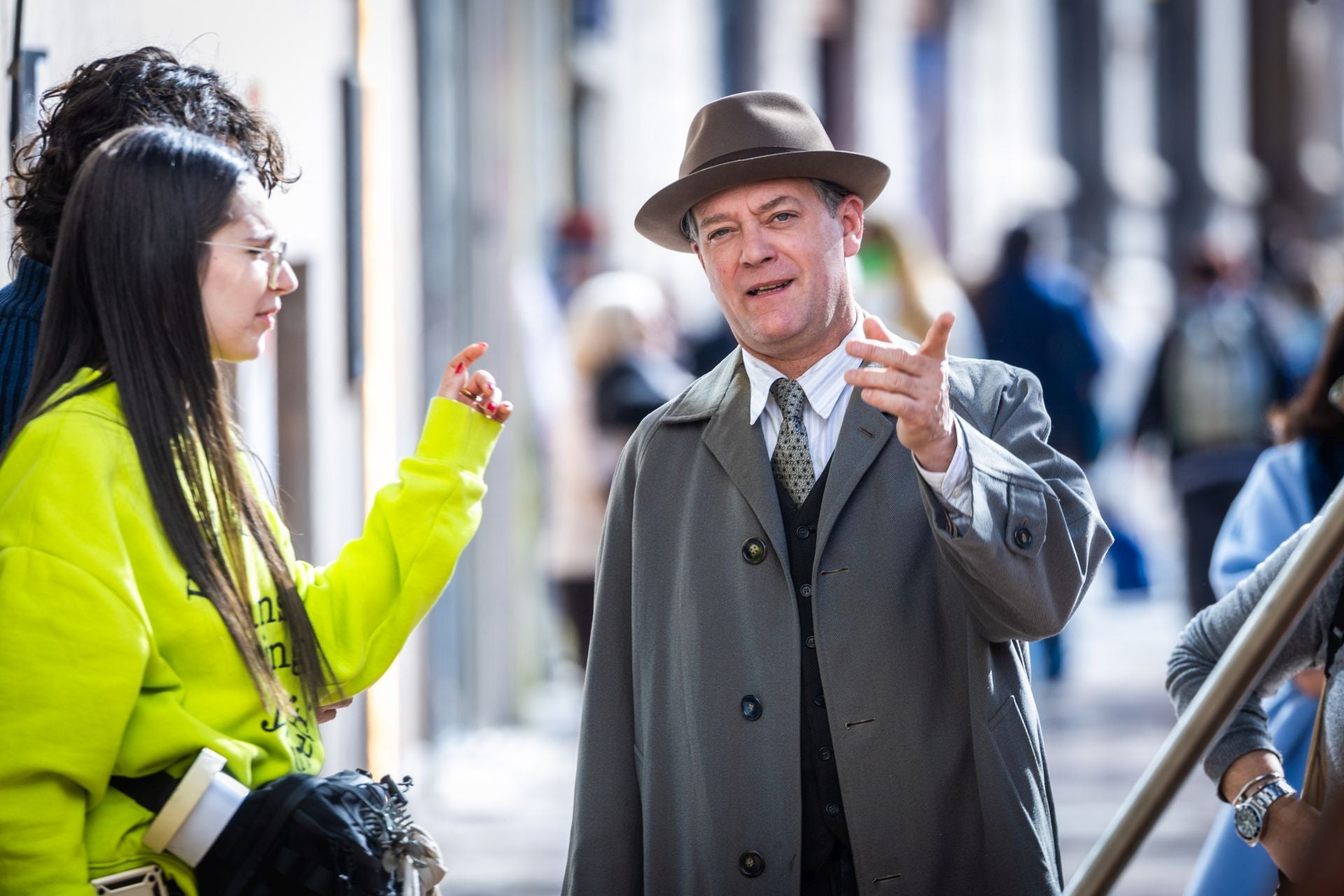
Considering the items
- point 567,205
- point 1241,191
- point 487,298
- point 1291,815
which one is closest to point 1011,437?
point 1291,815

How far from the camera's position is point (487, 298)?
910 cm

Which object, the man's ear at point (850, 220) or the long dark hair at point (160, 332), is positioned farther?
the man's ear at point (850, 220)

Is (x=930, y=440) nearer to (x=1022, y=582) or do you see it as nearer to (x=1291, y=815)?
(x=1022, y=582)

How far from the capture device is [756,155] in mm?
3248

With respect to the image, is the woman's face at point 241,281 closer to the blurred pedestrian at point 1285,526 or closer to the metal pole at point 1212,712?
the metal pole at point 1212,712

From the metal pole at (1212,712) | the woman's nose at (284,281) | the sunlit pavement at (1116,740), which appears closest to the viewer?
the metal pole at (1212,712)

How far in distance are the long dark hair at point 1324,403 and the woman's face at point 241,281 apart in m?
2.38

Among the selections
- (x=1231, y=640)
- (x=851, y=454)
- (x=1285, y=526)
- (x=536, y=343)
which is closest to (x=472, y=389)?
(x=851, y=454)

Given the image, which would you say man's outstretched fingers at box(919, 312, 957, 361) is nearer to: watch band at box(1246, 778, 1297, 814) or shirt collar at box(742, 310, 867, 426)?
shirt collar at box(742, 310, 867, 426)

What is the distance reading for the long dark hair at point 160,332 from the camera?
8.63 feet

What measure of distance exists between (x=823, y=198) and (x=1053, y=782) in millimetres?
4990

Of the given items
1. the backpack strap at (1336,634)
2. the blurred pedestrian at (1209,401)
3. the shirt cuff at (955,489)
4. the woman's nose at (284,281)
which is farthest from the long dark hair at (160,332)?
the blurred pedestrian at (1209,401)

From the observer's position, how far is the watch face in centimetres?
312

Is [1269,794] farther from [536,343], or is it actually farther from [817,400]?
[536,343]
